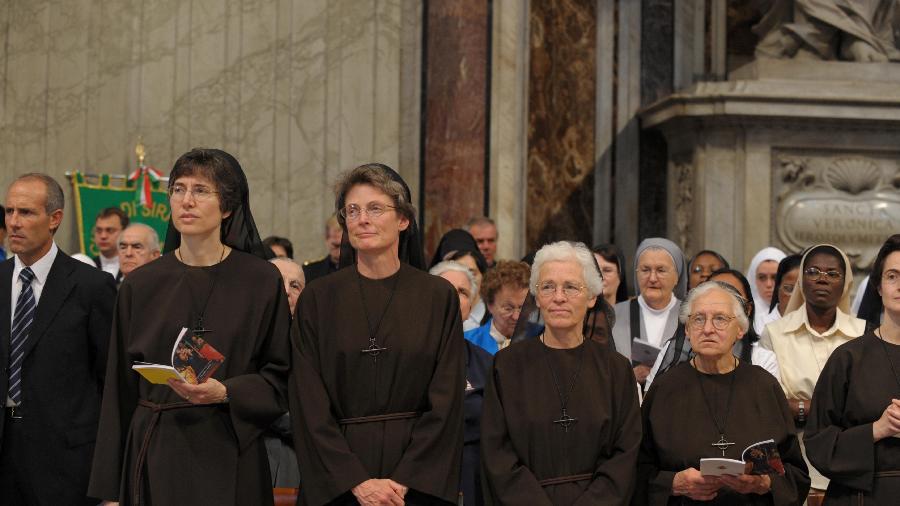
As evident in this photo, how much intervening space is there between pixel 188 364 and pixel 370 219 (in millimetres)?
813

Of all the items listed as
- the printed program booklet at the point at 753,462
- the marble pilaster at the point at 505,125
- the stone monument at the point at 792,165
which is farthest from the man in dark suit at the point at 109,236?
the printed program booklet at the point at 753,462

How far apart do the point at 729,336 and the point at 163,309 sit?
2.04 metres

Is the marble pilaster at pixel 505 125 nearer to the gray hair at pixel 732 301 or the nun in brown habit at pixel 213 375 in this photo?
the gray hair at pixel 732 301

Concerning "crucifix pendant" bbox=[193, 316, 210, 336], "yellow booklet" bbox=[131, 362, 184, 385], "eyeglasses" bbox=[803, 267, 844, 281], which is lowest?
"yellow booklet" bbox=[131, 362, 184, 385]

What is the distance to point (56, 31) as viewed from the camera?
10312 mm

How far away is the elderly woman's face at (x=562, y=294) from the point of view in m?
4.98

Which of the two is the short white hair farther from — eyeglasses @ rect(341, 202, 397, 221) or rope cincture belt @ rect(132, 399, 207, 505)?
rope cincture belt @ rect(132, 399, 207, 505)

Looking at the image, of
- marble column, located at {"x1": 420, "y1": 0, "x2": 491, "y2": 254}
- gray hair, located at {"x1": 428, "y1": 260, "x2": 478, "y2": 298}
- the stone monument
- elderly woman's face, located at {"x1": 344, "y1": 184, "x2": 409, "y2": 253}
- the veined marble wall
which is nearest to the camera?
elderly woman's face, located at {"x1": 344, "y1": 184, "x2": 409, "y2": 253}

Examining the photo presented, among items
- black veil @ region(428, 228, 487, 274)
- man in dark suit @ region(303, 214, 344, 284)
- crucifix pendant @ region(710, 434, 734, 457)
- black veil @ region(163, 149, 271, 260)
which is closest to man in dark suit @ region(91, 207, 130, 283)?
man in dark suit @ region(303, 214, 344, 284)

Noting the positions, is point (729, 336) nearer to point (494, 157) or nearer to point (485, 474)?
point (485, 474)

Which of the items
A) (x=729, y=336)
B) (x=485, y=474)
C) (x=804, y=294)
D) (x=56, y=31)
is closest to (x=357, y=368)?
(x=485, y=474)

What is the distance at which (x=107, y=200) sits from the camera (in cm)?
1005

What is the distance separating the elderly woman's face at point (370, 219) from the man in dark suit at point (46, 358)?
4.23ft

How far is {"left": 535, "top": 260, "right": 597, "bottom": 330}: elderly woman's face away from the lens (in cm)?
498
